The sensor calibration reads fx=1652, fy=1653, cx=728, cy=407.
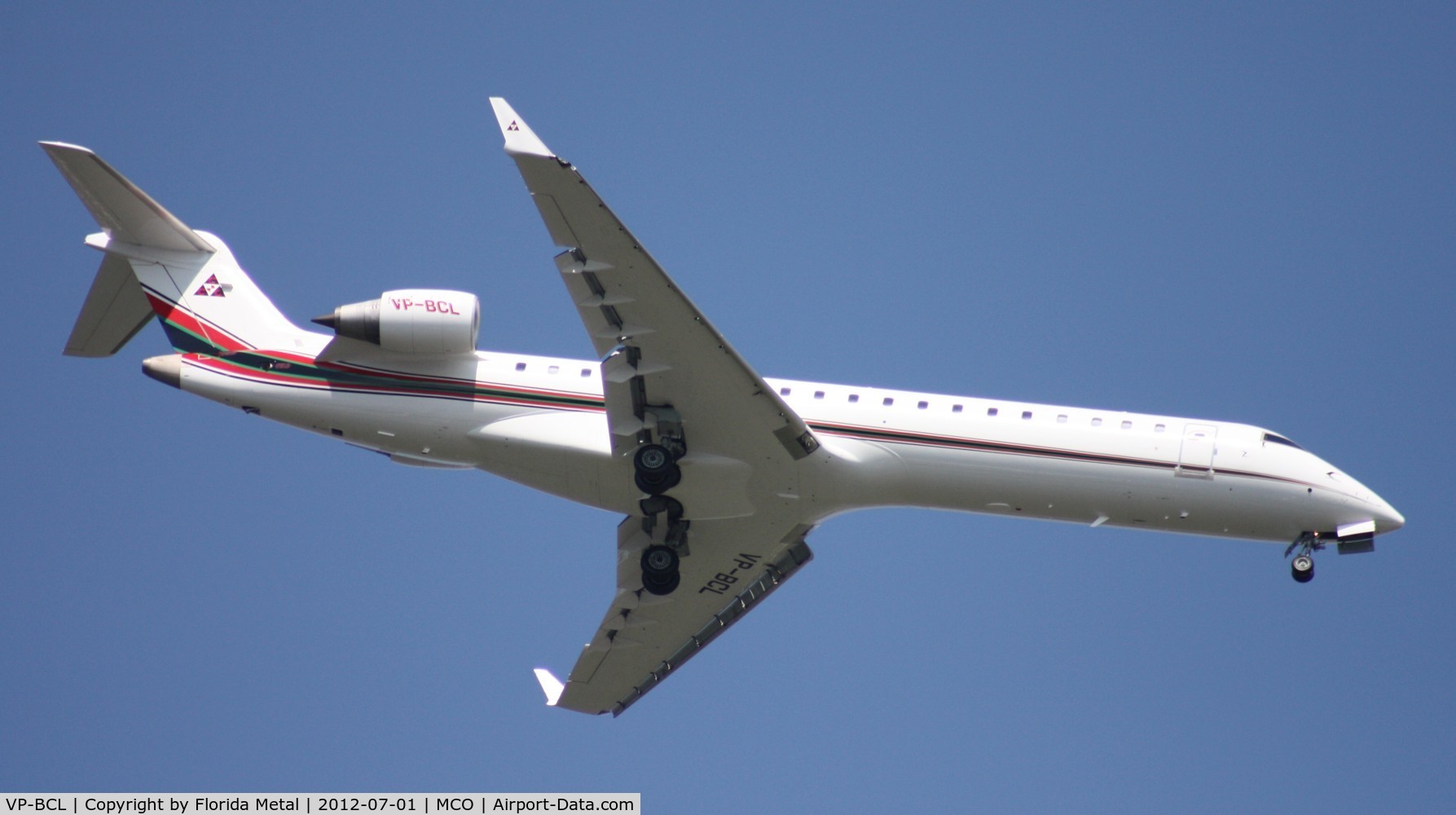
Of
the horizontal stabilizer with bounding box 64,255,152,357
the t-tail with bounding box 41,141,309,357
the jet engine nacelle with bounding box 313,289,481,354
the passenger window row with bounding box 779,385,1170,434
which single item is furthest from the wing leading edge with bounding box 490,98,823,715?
the horizontal stabilizer with bounding box 64,255,152,357

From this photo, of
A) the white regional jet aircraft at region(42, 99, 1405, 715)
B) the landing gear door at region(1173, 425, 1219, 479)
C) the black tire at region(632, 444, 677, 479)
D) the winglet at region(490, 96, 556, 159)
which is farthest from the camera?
the landing gear door at region(1173, 425, 1219, 479)

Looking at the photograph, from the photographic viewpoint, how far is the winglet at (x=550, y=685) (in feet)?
93.9

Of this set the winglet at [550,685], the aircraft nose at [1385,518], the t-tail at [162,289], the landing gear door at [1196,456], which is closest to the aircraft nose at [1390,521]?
the aircraft nose at [1385,518]

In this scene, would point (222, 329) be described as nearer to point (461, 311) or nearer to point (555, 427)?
point (461, 311)

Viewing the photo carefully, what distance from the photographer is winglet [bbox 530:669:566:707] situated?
2861 cm

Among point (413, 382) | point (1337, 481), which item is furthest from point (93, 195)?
point (1337, 481)

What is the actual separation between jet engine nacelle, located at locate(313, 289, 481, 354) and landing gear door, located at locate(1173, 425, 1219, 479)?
10.5 m

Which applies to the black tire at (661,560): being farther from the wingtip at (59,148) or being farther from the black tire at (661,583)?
the wingtip at (59,148)

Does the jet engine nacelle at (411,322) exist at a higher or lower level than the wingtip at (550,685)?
higher

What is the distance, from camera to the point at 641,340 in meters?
22.4

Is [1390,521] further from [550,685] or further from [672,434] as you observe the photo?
[550,685]

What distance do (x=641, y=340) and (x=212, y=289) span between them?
24.9 feet

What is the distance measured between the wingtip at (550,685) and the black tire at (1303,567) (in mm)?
12140

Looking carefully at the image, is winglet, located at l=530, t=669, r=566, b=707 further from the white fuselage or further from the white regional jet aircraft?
the white fuselage
